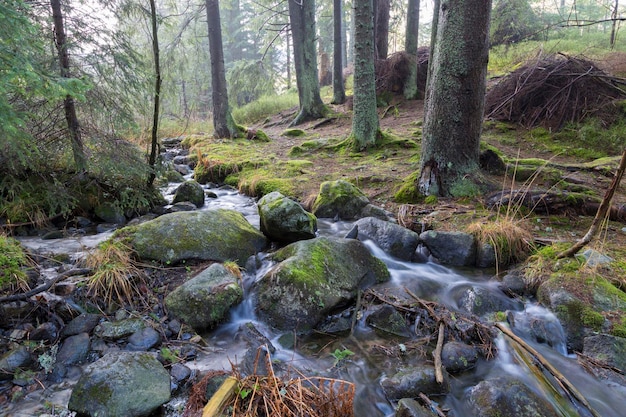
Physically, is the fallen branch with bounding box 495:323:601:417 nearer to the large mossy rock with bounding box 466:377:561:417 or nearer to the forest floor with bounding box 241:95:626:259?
the large mossy rock with bounding box 466:377:561:417

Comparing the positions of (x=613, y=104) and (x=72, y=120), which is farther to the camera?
(x=613, y=104)

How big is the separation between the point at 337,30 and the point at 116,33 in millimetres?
11006

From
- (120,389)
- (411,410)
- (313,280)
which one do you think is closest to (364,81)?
(313,280)

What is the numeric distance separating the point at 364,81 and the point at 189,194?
5334 mm

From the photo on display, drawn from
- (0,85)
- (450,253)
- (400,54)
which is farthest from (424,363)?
(400,54)

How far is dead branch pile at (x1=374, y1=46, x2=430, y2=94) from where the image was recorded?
48.1 ft

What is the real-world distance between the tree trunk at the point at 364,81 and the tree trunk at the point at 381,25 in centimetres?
685

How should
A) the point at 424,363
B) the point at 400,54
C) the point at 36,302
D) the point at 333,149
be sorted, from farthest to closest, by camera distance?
the point at 400,54 < the point at 333,149 < the point at 36,302 < the point at 424,363

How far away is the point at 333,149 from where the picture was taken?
10.4 metres

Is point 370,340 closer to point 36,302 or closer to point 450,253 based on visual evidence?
point 450,253

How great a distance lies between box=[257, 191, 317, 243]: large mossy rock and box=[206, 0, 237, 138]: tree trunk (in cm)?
935

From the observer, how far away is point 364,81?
371 inches

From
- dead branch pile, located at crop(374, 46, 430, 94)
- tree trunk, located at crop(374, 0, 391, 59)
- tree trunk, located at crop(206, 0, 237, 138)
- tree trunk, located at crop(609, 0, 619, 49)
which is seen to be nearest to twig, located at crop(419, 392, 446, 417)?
tree trunk, located at crop(609, 0, 619, 49)

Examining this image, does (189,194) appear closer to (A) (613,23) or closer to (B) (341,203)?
(B) (341,203)
